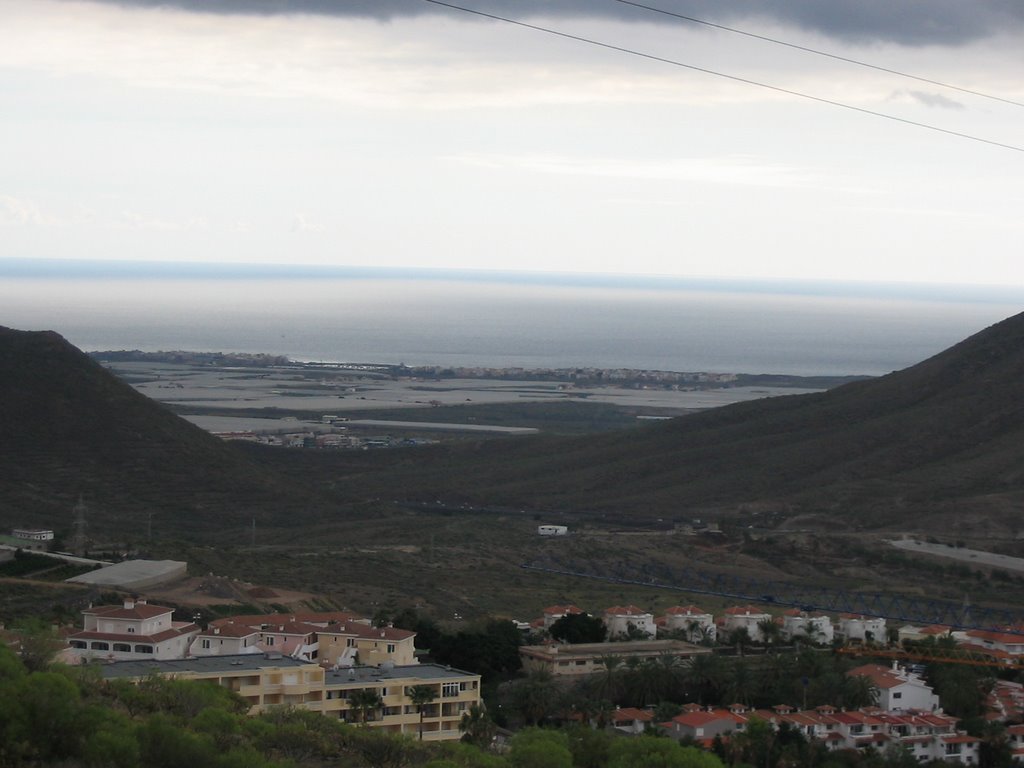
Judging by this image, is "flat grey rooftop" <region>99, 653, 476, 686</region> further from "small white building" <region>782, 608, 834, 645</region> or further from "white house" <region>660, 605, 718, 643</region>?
"small white building" <region>782, 608, 834, 645</region>

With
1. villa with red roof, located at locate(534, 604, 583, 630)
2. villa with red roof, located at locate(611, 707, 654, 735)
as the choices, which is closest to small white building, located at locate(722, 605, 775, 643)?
A: villa with red roof, located at locate(534, 604, 583, 630)

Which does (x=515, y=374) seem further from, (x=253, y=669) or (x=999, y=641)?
(x=253, y=669)

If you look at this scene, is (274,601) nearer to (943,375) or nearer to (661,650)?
(661,650)

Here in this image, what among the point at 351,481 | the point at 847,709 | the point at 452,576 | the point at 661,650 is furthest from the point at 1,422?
the point at 847,709

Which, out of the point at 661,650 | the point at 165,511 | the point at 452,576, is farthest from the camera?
the point at 165,511

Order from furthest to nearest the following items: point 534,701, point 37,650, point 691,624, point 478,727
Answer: point 691,624, point 534,701, point 478,727, point 37,650

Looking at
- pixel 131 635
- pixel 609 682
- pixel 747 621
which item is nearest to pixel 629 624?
pixel 747 621

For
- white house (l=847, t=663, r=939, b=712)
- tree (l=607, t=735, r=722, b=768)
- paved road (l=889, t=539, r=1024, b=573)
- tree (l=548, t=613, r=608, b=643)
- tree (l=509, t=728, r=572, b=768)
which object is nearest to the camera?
tree (l=509, t=728, r=572, b=768)
